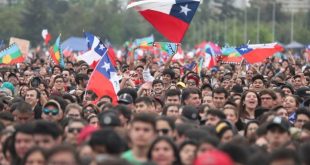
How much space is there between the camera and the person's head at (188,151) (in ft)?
37.9

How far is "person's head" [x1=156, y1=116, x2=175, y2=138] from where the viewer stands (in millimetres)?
12797

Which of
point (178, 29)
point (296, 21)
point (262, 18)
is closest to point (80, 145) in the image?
point (178, 29)

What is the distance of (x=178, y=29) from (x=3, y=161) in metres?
9.25

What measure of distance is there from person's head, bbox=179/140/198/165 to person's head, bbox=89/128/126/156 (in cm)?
67

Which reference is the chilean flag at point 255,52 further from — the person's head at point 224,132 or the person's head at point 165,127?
the person's head at point 165,127

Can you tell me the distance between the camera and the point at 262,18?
365 ft

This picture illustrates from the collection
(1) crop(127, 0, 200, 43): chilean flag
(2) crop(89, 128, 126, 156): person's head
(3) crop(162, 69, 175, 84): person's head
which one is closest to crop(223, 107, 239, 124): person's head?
(2) crop(89, 128, 126, 156): person's head

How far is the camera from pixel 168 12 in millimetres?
21828

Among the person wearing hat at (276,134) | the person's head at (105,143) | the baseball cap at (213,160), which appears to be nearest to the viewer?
the baseball cap at (213,160)

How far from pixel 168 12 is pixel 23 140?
392 inches

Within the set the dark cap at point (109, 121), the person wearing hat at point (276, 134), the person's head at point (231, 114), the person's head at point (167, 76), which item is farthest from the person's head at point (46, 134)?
the person's head at point (167, 76)

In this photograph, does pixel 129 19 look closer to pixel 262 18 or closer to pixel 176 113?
pixel 262 18

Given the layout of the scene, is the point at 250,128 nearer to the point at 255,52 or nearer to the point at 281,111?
the point at 281,111

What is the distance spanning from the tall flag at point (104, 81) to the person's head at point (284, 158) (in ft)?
28.7
